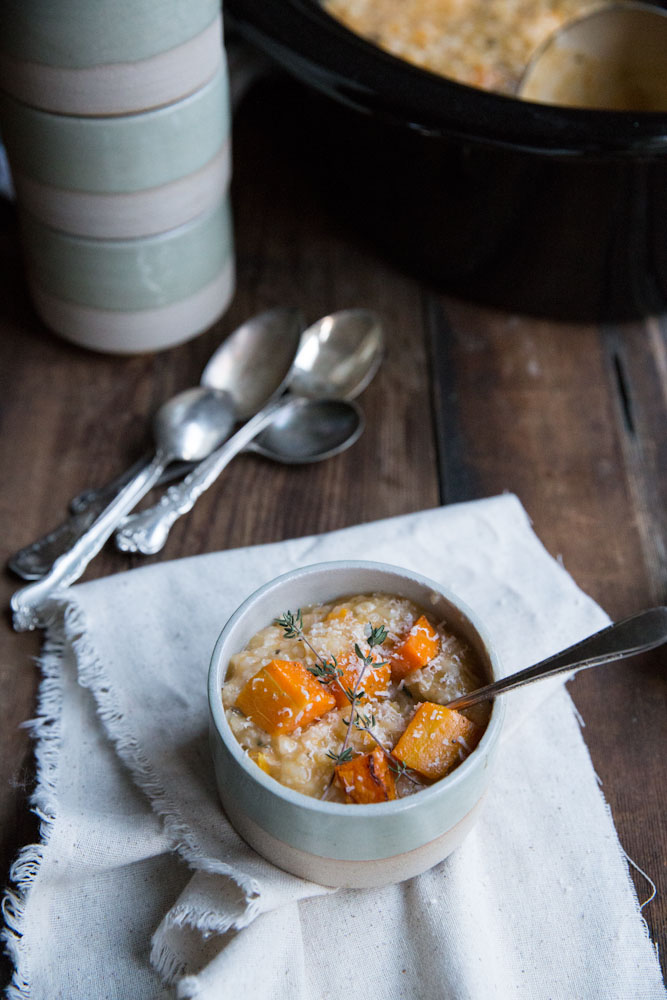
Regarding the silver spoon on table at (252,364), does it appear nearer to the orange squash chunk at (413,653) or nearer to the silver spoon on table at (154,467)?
the silver spoon on table at (154,467)

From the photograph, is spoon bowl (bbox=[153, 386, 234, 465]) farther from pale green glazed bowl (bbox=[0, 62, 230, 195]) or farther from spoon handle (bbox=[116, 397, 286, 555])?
pale green glazed bowl (bbox=[0, 62, 230, 195])

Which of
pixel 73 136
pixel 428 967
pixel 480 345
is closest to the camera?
pixel 428 967

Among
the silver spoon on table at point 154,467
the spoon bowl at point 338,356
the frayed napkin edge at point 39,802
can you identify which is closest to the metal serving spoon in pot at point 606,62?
the spoon bowl at point 338,356

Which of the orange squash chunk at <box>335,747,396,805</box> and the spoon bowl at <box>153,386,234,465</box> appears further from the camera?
the spoon bowl at <box>153,386,234,465</box>

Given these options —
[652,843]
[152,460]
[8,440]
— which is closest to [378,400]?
[152,460]

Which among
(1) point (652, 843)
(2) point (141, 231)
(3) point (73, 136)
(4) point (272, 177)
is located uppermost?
(3) point (73, 136)

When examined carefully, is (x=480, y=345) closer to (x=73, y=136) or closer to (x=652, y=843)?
(x=73, y=136)

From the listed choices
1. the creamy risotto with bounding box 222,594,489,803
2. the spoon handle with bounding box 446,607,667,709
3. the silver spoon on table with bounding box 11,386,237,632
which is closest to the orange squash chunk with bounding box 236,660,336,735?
the creamy risotto with bounding box 222,594,489,803
